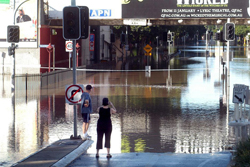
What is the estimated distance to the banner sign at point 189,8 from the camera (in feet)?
128

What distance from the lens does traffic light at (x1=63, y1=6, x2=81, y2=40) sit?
1321cm

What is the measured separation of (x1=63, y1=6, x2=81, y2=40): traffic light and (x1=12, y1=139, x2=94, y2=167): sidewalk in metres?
2.83

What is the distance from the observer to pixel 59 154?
11109 mm

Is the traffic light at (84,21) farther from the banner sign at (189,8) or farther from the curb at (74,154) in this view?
the banner sign at (189,8)

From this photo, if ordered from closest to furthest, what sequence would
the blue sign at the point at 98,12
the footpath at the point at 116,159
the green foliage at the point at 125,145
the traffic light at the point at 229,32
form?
the footpath at the point at 116,159, the green foliage at the point at 125,145, the traffic light at the point at 229,32, the blue sign at the point at 98,12

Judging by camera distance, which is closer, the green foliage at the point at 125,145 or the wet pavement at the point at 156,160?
the wet pavement at the point at 156,160

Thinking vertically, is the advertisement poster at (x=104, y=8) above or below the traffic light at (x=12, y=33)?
above

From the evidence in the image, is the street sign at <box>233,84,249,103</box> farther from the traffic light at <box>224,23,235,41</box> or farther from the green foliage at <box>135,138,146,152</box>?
the traffic light at <box>224,23,235,41</box>

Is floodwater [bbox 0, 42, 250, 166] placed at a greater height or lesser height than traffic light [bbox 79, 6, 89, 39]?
lesser

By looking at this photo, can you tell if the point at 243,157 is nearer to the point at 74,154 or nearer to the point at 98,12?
the point at 74,154

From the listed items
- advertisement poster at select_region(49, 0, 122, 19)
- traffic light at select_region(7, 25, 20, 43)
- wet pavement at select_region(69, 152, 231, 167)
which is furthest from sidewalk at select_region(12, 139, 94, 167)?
advertisement poster at select_region(49, 0, 122, 19)

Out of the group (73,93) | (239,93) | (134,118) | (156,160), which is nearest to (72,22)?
(73,93)

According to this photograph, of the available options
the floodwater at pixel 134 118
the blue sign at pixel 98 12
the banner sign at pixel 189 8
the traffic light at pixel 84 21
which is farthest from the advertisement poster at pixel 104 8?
the traffic light at pixel 84 21

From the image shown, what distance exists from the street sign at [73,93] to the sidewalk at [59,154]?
3.48 feet
